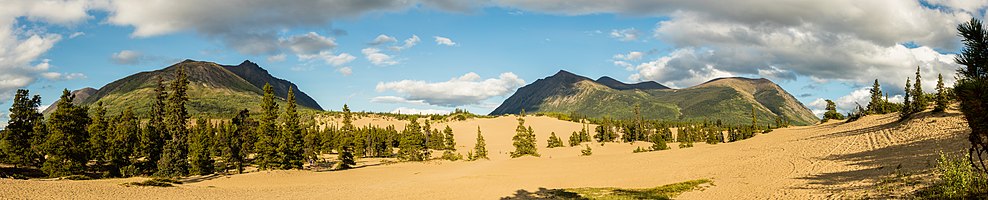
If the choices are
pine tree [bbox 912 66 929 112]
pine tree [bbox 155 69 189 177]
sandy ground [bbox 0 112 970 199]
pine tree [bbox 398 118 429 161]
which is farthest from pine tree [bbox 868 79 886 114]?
pine tree [bbox 155 69 189 177]

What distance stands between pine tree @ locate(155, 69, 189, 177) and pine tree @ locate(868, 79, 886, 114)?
121m

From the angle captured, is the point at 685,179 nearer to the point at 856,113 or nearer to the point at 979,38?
the point at 979,38

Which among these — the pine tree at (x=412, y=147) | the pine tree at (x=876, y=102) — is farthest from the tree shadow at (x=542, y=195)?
the pine tree at (x=876, y=102)

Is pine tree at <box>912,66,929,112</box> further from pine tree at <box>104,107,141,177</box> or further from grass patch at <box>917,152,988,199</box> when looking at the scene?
pine tree at <box>104,107,141,177</box>

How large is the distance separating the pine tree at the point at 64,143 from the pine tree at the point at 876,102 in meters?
130

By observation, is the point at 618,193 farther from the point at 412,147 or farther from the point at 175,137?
the point at 412,147

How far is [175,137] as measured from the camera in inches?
2117

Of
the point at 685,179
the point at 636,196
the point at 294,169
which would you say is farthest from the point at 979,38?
the point at 294,169

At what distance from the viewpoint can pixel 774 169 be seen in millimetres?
37531

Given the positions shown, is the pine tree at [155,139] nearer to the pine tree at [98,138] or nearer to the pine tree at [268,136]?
the pine tree at [98,138]

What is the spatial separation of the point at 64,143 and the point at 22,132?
1032cm

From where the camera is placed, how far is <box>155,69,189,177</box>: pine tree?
5262cm

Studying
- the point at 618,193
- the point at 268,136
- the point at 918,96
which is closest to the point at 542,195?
the point at 618,193

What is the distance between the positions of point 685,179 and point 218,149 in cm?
8266
